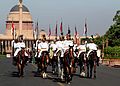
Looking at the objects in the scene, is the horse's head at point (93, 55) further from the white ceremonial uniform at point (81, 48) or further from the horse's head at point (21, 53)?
the horse's head at point (21, 53)

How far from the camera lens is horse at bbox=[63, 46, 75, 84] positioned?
20.5 meters

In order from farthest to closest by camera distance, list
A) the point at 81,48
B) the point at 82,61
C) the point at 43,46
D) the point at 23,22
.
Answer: the point at 23,22 → the point at 81,48 → the point at 82,61 → the point at 43,46

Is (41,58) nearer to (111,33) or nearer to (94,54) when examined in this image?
(94,54)

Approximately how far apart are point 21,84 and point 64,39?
3037 mm

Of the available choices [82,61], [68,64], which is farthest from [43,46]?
[68,64]

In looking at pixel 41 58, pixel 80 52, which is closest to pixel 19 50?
pixel 41 58

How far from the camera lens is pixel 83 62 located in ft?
83.4

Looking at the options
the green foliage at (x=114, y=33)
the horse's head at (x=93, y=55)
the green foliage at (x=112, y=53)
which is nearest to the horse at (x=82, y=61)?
the horse's head at (x=93, y=55)

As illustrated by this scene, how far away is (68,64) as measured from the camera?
67.6ft

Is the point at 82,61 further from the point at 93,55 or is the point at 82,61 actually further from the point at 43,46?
the point at 43,46

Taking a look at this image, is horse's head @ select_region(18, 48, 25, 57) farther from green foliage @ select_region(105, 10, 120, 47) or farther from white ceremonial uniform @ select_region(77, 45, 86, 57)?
green foliage @ select_region(105, 10, 120, 47)

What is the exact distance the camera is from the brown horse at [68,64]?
2045 cm

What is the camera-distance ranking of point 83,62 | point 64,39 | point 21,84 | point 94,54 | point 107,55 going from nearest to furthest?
point 21,84 < point 64,39 < point 94,54 < point 83,62 < point 107,55

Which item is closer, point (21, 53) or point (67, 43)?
point (67, 43)
